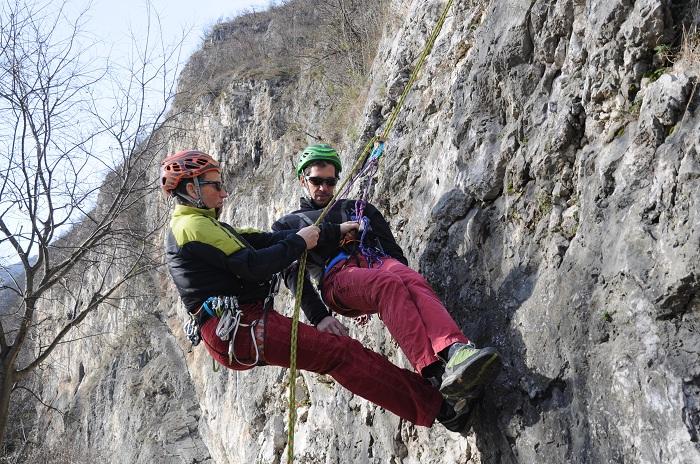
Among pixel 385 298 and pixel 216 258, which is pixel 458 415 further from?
pixel 216 258

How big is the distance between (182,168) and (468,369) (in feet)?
7.72

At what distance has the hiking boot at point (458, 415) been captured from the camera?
355 cm

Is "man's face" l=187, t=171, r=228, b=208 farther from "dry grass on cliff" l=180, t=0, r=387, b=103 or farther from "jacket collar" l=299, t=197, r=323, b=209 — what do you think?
"dry grass on cliff" l=180, t=0, r=387, b=103

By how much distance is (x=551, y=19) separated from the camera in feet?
13.3

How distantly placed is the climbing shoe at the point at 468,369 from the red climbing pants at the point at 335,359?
1.97ft

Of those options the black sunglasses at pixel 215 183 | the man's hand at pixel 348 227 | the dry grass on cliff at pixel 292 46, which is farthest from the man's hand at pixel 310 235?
the dry grass on cliff at pixel 292 46

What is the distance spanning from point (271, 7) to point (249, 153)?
48.7 ft

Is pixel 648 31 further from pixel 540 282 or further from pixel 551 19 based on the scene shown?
pixel 540 282

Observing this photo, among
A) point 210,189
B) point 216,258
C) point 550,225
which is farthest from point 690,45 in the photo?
point 210,189

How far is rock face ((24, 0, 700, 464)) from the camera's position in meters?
2.59

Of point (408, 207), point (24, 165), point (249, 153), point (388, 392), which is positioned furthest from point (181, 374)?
point (388, 392)

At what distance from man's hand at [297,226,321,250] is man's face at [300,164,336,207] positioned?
2.74 ft

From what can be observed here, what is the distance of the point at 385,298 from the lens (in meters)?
3.59

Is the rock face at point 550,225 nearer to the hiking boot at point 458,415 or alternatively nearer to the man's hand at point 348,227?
the hiking boot at point 458,415
